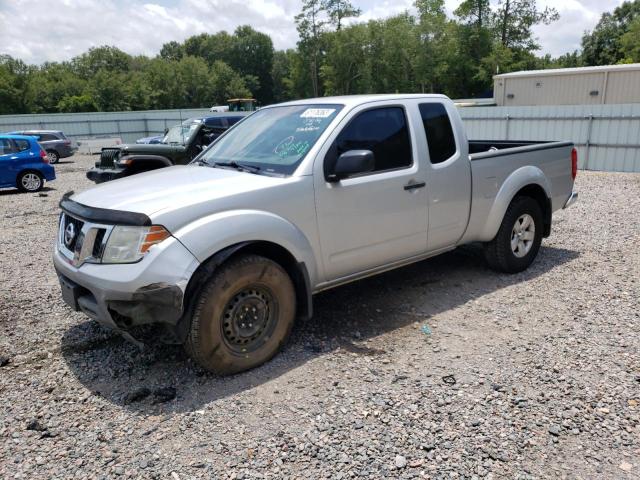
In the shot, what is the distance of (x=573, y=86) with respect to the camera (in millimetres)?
24719

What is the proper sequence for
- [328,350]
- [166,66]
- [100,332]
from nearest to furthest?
[328,350], [100,332], [166,66]

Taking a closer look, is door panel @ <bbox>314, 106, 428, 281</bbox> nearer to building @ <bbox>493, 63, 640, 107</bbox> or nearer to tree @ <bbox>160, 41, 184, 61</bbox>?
building @ <bbox>493, 63, 640, 107</bbox>

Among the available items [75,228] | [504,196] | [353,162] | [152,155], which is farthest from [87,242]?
[152,155]

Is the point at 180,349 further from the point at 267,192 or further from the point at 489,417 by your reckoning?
the point at 489,417

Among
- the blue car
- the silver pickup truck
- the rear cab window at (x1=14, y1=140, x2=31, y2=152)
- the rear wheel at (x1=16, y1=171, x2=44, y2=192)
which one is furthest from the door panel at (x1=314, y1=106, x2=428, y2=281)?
the rear cab window at (x1=14, y1=140, x2=31, y2=152)

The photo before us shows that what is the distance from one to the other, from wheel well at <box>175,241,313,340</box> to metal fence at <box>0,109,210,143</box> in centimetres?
2852

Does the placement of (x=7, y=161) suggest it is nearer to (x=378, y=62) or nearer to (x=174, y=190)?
(x=174, y=190)

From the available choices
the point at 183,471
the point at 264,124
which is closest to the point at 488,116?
the point at 264,124

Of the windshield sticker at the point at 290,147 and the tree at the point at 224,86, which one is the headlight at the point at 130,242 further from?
the tree at the point at 224,86

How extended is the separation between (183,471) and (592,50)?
3206 inches

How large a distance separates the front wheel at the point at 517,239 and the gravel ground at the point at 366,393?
12.0 inches

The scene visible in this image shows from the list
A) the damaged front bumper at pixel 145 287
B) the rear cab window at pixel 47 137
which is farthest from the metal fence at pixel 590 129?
the rear cab window at pixel 47 137

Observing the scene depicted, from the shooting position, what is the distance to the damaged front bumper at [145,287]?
10.8ft

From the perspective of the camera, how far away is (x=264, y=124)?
478cm
